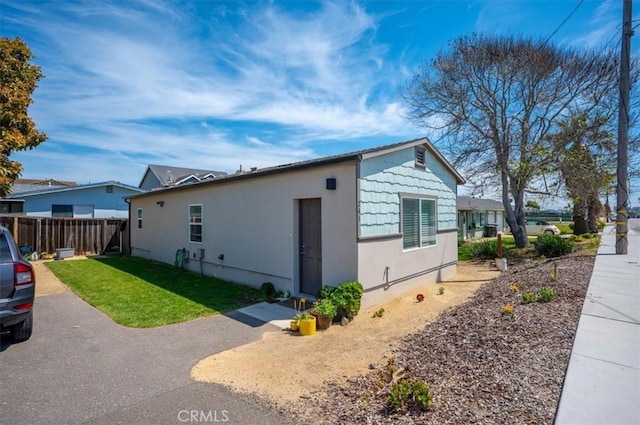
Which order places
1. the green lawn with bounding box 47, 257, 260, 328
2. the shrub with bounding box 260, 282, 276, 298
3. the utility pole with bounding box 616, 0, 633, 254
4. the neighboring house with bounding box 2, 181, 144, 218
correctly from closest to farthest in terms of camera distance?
the green lawn with bounding box 47, 257, 260, 328 < the shrub with bounding box 260, 282, 276, 298 < the utility pole with bounding box 616, 0, 633, 254 < the neighboring house with bounding box 2, 181, 144, 218

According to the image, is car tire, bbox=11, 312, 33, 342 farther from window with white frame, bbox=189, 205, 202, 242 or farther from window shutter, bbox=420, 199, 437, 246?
window shutter, bbox=420, 199, 437, 246

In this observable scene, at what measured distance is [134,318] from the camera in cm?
625

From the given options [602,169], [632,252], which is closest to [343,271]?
[632,252]

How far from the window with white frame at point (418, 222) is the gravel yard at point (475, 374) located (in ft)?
10.5

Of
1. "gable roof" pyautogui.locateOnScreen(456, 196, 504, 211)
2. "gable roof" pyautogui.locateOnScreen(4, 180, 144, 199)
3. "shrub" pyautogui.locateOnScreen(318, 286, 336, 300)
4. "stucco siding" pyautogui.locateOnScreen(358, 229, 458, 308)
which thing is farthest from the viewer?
"gable roof" pyautogui.locateOnScreen(456, 196, 504, 211)

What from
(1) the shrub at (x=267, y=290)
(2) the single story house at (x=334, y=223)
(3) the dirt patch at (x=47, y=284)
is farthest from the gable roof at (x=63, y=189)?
(1) the shrub at (x=267, y=290)

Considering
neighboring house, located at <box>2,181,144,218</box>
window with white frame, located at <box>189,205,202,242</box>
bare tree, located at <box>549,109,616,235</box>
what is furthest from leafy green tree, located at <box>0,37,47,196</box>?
bare tree, located at <box>549,109,616,235</box>

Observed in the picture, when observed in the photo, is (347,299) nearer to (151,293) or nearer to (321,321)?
(321,321)

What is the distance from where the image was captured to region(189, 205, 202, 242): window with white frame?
36.2 feet

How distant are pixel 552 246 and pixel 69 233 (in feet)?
68.3

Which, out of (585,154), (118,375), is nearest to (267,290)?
(118,375)

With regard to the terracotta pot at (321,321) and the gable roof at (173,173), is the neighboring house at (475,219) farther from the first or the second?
the terracotta pot at (321,321)

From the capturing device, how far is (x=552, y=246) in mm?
Answer: 13258

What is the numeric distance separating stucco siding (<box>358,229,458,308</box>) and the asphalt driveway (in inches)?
86.4
